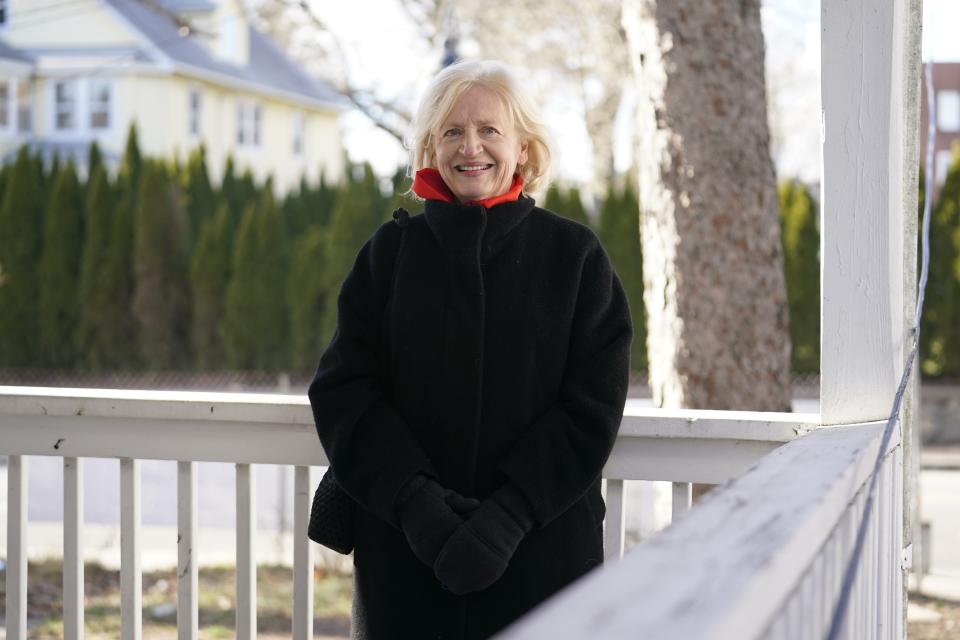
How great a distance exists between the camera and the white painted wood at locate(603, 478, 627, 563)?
259cm

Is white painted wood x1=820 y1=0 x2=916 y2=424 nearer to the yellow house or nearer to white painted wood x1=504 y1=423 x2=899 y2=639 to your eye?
white painted wood x1=504 y1=423 x2=899 y2=639

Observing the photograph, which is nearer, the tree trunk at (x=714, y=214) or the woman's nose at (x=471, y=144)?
the woman's nose at (x=471, y=144)

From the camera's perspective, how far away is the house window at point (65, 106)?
80.4 ft

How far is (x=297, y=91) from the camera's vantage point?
92.1ft

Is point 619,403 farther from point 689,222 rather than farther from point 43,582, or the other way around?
point 43,582

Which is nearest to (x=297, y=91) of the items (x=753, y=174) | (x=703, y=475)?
(x=753, y=174)

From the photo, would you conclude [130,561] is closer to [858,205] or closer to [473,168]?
[473,168]

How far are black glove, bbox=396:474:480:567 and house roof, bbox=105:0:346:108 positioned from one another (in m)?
20.6

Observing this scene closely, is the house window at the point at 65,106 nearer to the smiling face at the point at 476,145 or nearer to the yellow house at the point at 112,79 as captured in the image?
the yellow house at the point at 112,79

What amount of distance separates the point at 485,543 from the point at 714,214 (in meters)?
2.43

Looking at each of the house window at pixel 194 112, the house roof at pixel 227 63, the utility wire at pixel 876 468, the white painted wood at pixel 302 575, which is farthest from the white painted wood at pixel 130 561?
the house window at pixel 194 112

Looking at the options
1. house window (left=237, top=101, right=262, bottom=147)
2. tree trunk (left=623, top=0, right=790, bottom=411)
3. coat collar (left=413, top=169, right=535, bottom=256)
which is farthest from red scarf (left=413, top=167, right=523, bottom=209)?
house window (left=237, top=101, right=262, bottom=147)

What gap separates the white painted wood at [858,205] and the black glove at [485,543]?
2.10ft

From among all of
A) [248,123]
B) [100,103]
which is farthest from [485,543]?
[248,123]
